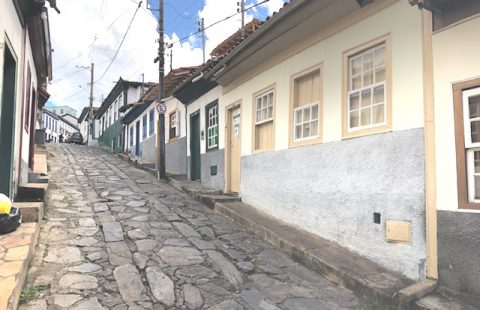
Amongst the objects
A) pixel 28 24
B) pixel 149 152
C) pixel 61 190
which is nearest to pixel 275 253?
pixel 28 24

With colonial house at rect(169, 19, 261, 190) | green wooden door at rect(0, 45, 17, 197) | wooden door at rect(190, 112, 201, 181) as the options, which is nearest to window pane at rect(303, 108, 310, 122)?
colonial house at rect(169, 19, 261, 190)

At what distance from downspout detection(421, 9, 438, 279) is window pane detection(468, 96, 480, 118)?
0.41m

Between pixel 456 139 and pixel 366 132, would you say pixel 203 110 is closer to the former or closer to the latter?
pixel 366 132

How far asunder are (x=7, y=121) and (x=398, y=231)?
6.16 m

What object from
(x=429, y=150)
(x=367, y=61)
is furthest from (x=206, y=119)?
(x=429, y=150)

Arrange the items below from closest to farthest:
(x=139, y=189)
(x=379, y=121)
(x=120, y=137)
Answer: (x=379, y=121)
(x=139, y=189)
(x=120, y=137)

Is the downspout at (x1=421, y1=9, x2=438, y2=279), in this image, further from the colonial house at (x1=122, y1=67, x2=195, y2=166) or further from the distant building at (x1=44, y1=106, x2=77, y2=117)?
the distant building at (x1=44, y1=106, x2=77, y2=117)

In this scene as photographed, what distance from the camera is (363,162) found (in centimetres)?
570

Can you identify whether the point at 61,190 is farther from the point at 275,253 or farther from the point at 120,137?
the point at 120,137

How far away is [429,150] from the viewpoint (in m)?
4.68

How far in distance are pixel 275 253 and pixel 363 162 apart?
201 centimetres

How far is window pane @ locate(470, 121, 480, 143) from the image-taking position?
4.28 m

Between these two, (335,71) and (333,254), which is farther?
(335,71)

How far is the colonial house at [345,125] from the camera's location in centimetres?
497
